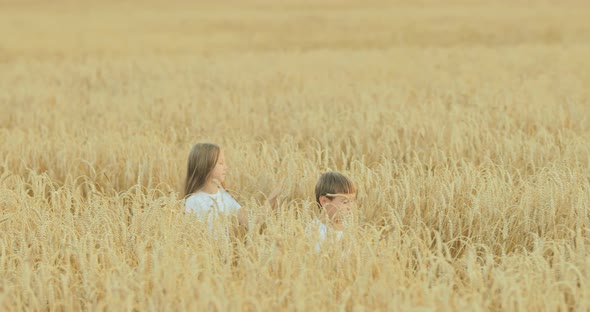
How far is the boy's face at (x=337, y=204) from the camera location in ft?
13.0

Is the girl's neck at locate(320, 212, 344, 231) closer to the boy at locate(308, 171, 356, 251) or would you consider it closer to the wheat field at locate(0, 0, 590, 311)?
the boy at locate(308, 171, 356, 251)

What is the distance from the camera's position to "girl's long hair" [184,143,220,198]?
4.57m

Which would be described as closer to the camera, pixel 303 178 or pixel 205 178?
pixel 205 178

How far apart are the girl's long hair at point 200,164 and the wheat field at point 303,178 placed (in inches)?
9.2

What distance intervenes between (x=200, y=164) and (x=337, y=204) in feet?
3.23

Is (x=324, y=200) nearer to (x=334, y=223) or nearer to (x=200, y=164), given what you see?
(x=334, y=223)

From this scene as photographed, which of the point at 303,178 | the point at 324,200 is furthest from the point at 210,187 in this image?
the point at 324,200

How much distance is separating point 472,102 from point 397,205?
169 inches

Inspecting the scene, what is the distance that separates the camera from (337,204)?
405 centimetres

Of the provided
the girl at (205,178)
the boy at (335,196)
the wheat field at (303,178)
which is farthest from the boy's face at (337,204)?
the girl at (205,178)

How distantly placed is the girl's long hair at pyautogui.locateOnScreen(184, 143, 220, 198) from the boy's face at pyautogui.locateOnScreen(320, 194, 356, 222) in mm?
819

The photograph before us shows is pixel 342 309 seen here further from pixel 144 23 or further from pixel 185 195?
pixel 144 23

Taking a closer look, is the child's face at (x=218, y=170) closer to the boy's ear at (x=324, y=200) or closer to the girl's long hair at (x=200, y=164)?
the girl's long hair at (x=200, y=164)

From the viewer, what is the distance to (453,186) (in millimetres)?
4328
